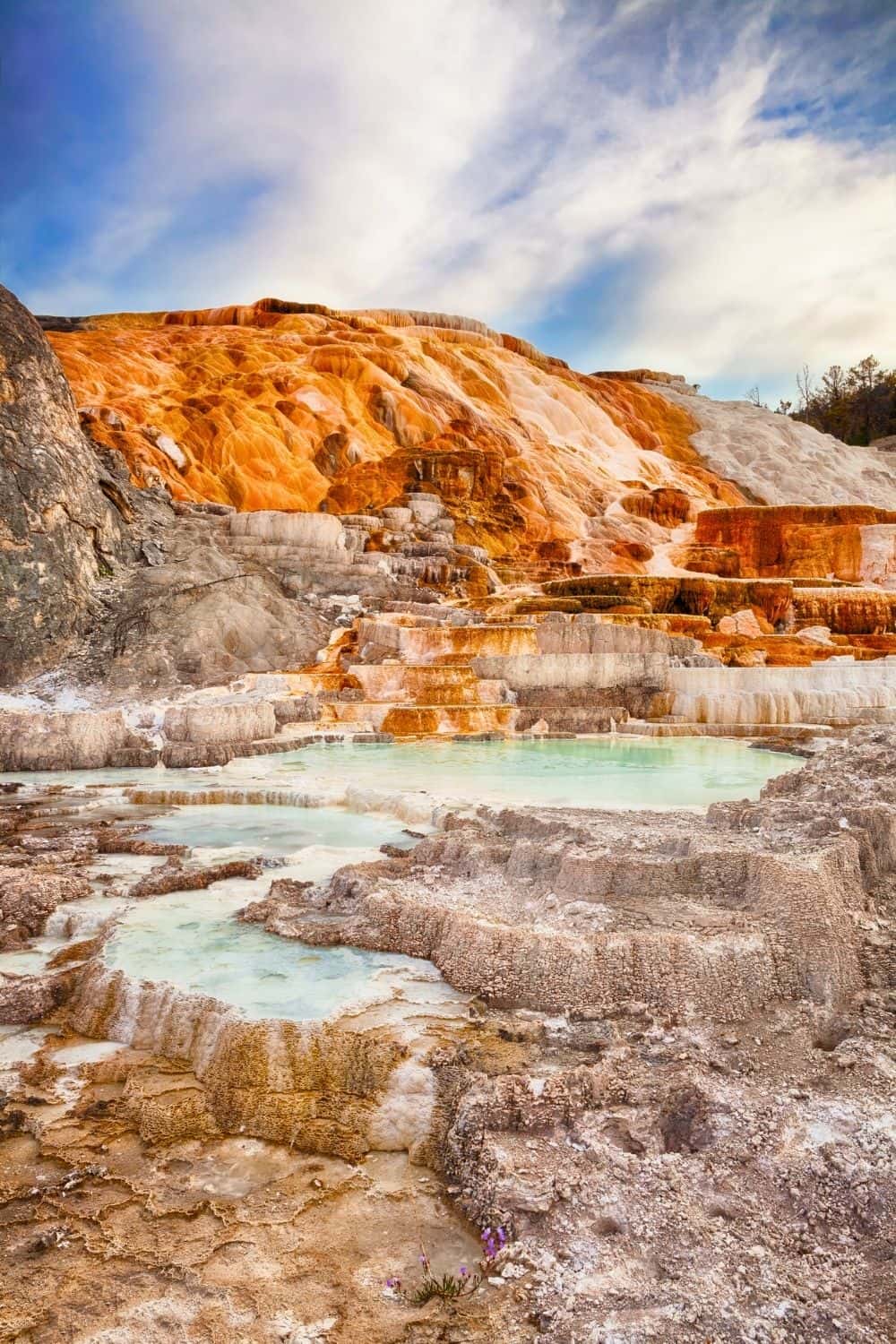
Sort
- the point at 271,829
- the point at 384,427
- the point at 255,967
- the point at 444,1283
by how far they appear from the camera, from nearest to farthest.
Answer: the point at 444,1283 → the point at 255,967 → the point at 271,829 → the point at 384,427

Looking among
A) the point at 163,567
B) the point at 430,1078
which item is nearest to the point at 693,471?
the point at 163,567

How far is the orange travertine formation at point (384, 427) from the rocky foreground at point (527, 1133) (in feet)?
57.8

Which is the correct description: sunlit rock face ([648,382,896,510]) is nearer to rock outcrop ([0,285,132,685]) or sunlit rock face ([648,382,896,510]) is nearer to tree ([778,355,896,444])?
tree ([778,355,896,444])

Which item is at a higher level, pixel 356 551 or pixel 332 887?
pixel 356 551

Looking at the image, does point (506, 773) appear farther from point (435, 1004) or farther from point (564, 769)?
point (435, 1004)

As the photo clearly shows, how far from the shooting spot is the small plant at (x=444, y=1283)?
1.80 m

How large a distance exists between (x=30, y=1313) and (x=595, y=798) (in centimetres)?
533

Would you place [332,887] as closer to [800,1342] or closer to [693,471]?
[800,1342]

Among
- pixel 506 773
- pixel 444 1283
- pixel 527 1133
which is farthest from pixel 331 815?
pixel 444 1283

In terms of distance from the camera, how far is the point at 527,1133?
224cm

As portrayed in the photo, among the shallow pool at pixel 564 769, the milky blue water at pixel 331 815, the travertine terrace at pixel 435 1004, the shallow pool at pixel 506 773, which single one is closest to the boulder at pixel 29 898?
the travertine terrace at pixel 435 1004

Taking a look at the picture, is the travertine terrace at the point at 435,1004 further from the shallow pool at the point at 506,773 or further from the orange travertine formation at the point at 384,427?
the orange travertine formation at the point at 384,427

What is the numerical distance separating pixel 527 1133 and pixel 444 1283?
1.55ft

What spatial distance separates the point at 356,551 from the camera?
57.1ft
